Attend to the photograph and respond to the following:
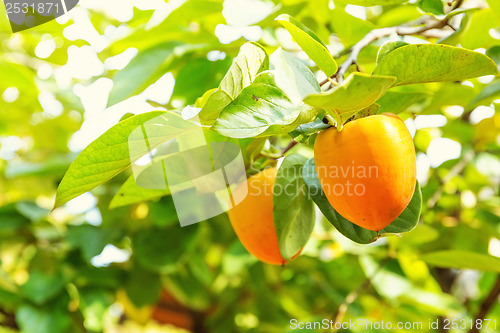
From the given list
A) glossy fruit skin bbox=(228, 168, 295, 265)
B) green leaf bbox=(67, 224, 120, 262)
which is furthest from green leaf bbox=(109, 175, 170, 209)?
green leaf bbox=(67, 224, 120, 262)

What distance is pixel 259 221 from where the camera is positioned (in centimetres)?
37

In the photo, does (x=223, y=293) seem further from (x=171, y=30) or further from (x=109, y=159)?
(x=109, y=159)

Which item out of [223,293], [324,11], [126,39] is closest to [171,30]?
[126,39]

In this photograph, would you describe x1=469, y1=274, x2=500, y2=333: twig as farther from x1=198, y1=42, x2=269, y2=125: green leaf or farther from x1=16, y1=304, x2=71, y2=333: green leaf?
x1=16, y1=304, x2=71, y2=333: green leaf

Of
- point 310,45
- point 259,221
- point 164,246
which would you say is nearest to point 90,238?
point 164,246

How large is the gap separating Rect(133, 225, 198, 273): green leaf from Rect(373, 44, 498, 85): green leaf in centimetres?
64

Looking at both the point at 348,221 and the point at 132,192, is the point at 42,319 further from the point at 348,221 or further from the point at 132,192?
the point at 348,221

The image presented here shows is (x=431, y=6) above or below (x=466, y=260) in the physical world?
above

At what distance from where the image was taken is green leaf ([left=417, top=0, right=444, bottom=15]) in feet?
1.33

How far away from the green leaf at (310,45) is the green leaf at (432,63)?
0.12 feet

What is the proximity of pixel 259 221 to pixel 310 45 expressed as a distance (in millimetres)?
155

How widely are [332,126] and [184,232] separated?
0.61 metres

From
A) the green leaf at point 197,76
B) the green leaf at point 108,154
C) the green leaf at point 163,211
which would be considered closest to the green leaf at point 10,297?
the green leaf at point 163,211

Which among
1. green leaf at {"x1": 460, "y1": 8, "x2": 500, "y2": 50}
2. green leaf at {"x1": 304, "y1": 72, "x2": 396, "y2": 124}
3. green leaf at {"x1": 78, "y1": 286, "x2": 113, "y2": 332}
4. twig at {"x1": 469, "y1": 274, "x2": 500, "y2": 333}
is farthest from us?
green leaf at {"x1": 78, "y1": 286, "x2": 113, "y2": 332}
